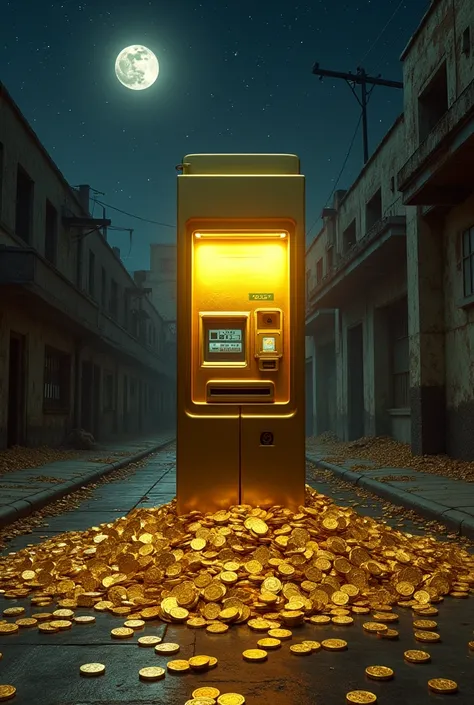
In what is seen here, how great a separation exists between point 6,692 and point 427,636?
6.99 ft

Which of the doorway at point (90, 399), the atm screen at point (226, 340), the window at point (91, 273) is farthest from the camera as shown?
the window at point (91, 273)

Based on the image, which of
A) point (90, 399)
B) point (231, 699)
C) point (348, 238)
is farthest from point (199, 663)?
point (90, 399)

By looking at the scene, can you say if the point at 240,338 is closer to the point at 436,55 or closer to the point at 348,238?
the point at 436,55

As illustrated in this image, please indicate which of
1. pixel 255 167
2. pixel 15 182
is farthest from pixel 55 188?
pixel 255 167

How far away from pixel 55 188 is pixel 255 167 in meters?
14.3

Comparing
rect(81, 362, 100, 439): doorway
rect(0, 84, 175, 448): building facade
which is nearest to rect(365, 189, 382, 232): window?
rect(0, 84, 175, 448): building facade

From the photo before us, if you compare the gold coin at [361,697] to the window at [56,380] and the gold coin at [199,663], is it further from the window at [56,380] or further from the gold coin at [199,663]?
the window at [56,380]

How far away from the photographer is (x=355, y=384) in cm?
2123

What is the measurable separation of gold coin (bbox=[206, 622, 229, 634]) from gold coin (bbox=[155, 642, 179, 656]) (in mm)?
351

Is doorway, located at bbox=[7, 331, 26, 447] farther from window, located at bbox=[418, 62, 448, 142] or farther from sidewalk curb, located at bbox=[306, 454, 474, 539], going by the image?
window, located at bbox=[418, 62, 448, 142]

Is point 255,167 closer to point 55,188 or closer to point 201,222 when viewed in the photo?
point 201,222

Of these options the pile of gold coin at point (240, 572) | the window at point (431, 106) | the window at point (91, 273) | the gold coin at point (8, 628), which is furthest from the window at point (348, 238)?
the gold coin at point (8, 628)

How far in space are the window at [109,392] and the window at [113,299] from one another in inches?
121

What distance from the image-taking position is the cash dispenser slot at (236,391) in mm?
6059
